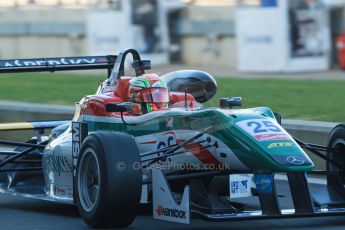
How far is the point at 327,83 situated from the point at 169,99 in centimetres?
1116

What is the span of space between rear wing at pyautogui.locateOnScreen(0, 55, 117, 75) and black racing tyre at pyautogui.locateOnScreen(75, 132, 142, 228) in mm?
2286

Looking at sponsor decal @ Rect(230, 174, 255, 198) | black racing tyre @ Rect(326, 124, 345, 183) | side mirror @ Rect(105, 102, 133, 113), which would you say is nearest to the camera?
sponsor decal @ Rect(230, 174, 255, 198)

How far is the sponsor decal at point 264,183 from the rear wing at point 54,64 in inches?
127

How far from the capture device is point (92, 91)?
64.0 feet

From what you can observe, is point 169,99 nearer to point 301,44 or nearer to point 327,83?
point 327,83

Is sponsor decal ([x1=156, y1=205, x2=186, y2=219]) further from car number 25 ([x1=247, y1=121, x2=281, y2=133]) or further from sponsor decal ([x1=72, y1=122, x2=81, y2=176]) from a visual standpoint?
sponsor decal ([x1=72, y1=122, x2=81, y2=176])

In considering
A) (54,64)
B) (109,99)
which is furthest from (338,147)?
(54,64)

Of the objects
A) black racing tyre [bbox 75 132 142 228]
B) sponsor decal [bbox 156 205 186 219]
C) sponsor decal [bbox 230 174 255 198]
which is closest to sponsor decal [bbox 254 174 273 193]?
sponsor decal [bbox 230 174 255 198]

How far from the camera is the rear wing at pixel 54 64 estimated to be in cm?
1033

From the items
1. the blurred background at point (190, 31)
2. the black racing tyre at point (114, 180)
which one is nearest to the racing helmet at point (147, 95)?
the black racing tyre at point (114, 180)

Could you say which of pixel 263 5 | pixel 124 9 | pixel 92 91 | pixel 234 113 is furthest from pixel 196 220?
pixel 124 9

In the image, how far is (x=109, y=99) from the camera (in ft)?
30.6

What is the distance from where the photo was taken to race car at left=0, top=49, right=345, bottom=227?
789cm

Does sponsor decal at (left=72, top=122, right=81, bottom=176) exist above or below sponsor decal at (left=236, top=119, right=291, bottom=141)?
below
